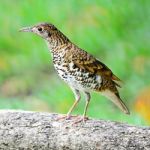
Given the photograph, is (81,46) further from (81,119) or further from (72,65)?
(81,119)

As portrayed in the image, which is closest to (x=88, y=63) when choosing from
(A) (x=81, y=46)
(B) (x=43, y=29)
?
(B) (x=43, y=29)

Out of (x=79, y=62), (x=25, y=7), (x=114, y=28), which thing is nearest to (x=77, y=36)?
(x=114, y=28)

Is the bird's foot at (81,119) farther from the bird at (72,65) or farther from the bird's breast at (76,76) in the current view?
the bird's breast at (76,76)

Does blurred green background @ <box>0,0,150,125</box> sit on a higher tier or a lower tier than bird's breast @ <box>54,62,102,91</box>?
higher

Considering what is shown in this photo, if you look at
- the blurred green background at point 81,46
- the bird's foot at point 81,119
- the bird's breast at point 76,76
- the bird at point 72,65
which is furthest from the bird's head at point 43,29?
the blurred green background at point 81,46

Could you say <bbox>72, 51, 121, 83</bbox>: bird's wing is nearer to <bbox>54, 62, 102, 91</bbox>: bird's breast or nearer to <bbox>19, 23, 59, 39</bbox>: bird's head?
<bbox>54, 62, 102, 91</bbox>: bird's breast

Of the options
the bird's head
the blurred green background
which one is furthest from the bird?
the blurred green background
